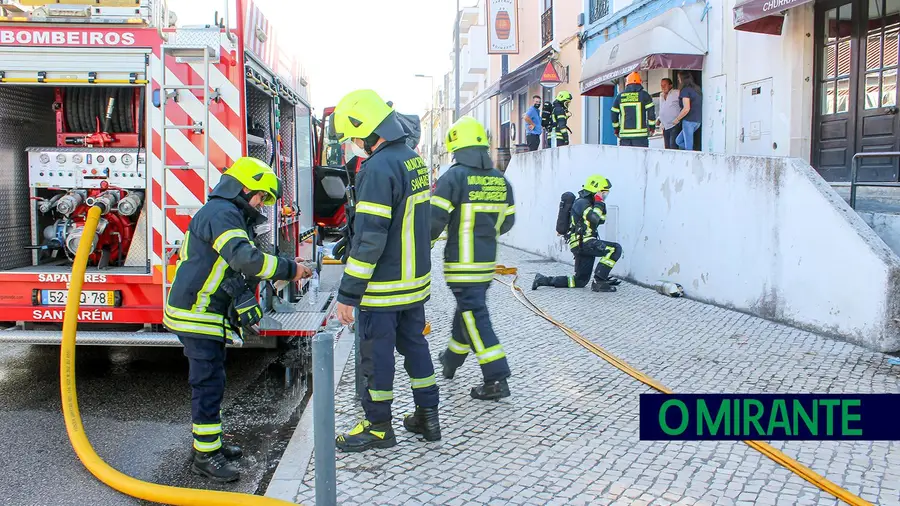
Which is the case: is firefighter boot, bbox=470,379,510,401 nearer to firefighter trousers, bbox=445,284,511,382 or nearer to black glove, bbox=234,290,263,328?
firefighter trousers, bbox=445,284,511,382

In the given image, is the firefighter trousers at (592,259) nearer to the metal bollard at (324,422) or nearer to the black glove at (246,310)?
the black glove at (246,310)

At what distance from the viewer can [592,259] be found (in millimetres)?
9180

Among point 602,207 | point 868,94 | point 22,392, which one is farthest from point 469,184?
point 868,94

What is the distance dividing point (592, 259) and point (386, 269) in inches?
224

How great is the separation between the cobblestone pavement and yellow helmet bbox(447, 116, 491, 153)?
164 centimetres

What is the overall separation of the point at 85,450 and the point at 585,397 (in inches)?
114

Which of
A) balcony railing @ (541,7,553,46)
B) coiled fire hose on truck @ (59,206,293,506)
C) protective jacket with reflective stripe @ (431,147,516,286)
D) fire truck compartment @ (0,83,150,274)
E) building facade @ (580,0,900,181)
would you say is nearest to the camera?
coiled fire hose on truck @ (59,206,293,506)

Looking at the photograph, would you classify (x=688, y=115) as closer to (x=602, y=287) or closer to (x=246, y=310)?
(x=602, y=287)

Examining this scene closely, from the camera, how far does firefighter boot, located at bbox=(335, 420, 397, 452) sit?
393 cm

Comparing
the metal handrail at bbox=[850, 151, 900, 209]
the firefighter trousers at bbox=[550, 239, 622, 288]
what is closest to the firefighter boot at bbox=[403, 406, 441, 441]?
the metal handrail at bbox=[850, 151, 900, 209]

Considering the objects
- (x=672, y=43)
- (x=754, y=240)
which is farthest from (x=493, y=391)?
(x=672, y=43)

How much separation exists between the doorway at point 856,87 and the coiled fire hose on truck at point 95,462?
8.40m

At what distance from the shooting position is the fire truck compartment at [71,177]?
5.52m

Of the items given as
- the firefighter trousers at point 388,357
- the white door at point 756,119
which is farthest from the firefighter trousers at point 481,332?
the white door at point 756,119
